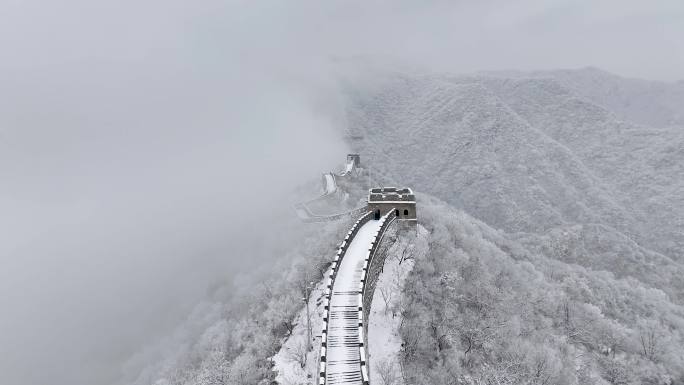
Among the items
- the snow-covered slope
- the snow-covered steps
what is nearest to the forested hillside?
the snow-covered slope

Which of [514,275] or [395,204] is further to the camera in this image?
[514,275]

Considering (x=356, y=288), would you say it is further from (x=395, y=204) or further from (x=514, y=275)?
(x=514, y=275)

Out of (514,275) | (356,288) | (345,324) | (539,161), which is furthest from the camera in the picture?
(539,161)

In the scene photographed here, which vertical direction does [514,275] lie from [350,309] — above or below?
below

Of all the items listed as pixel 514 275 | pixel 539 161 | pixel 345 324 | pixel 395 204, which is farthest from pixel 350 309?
pixel 539 161

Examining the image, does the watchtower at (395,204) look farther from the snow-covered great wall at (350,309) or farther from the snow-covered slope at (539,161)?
the snow-covered slope at (539,161)

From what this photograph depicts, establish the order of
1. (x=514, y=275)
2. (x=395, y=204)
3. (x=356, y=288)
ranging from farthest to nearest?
1. (x=514, y=275)
2. (x=395, y=204)
3. (x=356, y=288)

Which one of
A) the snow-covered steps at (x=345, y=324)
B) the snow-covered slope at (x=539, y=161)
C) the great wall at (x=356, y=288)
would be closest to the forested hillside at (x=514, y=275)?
the snow-covered slope at (x=539, y=161)

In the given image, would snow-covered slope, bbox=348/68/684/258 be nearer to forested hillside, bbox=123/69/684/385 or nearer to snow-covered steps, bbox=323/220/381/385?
forested hillside, bbox=123/69/684/385
